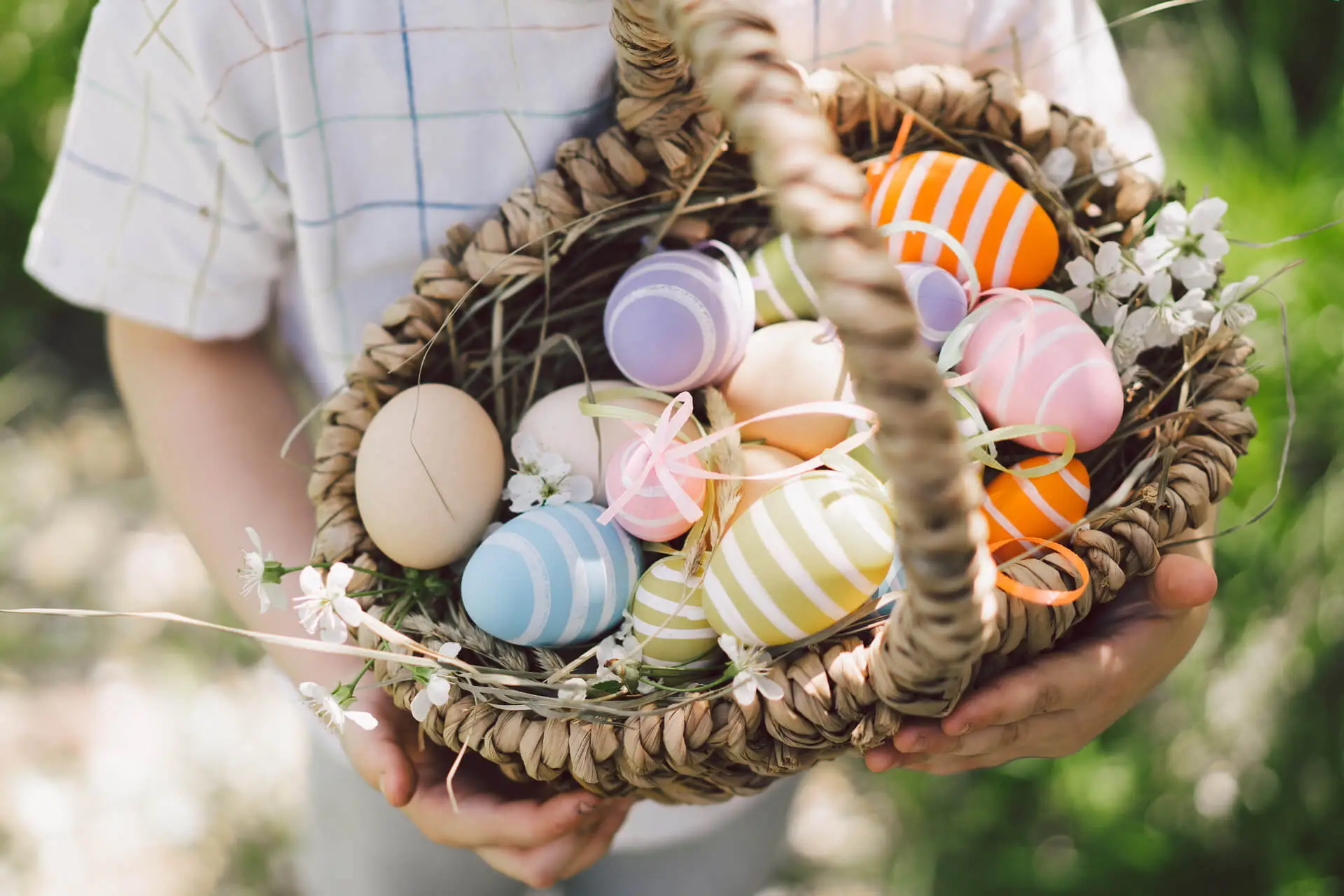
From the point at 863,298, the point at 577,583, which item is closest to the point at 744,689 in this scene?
the point at 577,583

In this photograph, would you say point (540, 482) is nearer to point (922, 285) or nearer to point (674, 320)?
point (674, 320)

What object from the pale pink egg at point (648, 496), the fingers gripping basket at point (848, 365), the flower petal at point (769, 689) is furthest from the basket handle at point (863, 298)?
the pale pink egg at point (648, 496)

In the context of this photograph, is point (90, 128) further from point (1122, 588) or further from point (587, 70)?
point (1122, 588)

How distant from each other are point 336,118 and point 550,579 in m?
0.34

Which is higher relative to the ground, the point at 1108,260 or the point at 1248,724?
the point at 1108,260

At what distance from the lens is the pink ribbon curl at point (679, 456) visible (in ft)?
1.95

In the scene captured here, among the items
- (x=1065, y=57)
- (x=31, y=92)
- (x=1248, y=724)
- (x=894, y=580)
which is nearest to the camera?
(x=894, y=580)

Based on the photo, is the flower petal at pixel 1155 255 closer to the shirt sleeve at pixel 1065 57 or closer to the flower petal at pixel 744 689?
the shirt sleeve at pixel 1065 57

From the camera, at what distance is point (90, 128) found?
27.1 inches

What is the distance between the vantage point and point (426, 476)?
0.64 m

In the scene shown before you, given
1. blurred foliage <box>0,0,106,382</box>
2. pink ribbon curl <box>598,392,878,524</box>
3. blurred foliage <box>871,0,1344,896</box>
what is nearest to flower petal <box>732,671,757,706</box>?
pink ribbon curl <box>598,392,878,524</box>

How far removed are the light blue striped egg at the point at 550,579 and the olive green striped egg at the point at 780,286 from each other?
21 cm

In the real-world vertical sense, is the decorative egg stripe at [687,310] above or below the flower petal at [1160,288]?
above

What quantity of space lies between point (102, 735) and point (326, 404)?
1.14m
